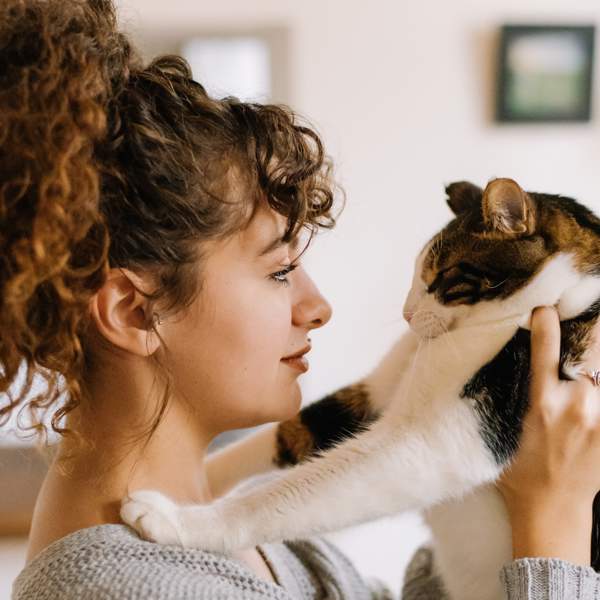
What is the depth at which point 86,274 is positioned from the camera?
805 millimetres

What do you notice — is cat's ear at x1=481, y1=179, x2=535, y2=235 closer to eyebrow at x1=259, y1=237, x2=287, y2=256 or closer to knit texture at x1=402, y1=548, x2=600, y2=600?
eyebrow at x1=259, y1=237, x2=287, y2=256

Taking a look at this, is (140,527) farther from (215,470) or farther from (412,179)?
(412,179)

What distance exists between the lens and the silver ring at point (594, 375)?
979 millimetres

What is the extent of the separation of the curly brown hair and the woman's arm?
14.1 inches

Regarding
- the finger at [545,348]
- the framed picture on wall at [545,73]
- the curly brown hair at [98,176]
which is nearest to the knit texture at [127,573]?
the curly brown hair at [98,176]

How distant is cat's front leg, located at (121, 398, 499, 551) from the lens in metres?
0.95

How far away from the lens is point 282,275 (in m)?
0.97

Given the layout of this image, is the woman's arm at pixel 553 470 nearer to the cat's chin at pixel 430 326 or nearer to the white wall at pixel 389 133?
the cat's chin at pixel 430 326

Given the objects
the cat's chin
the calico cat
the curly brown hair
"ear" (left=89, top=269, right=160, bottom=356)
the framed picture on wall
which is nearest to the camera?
the curly brown hair

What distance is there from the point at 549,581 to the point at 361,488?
0.24m

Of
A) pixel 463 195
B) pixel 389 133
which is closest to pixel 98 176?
pixel 463 195

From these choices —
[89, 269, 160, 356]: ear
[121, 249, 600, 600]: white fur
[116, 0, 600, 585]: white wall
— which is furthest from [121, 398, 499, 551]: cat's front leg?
[116, 0, 600, 585]: white wall

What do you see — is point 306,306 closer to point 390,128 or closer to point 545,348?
point 545,348

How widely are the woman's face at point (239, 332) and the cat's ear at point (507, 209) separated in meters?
0.26
